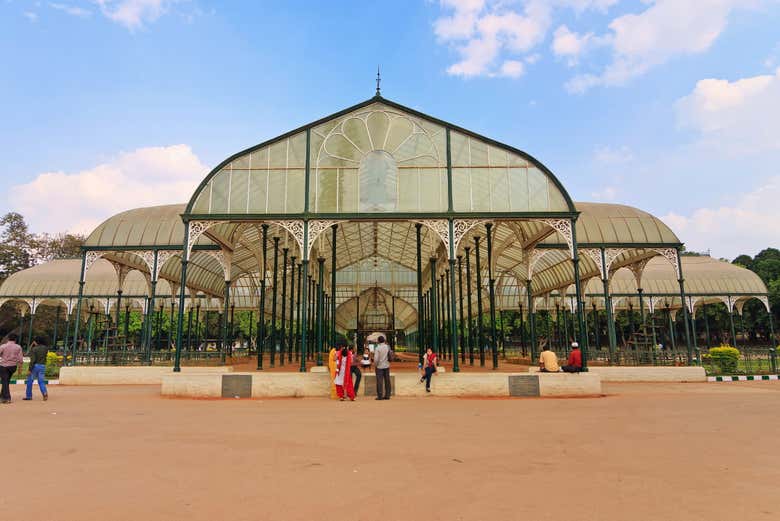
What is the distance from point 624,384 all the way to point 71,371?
22.7 meters

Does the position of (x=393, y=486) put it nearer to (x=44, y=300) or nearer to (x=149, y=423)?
(x=149, y=423)

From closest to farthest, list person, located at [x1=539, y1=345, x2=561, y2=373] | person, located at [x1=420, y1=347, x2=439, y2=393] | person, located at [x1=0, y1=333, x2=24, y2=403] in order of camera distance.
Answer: person, located at [x1=0, y1=333, x2=24, y2=403] < person, located at [x1=420, y1=347, x2=439, y2=393] < person, located at [x1=539, y1=345, x2=561, y2=373]

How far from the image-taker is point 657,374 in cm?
2006

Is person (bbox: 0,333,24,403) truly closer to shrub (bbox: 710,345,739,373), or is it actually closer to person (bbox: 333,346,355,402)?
person (bbox: 333,346,355,402)

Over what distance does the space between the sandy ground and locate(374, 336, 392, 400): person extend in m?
2.76

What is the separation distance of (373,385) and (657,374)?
13037 mm

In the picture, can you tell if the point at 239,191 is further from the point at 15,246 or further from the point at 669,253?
the point at 15,246

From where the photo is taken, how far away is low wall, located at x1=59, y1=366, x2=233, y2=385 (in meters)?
19.3

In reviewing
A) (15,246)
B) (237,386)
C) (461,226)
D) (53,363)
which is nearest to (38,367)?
(237,386)

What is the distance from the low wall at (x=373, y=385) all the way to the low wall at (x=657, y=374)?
5923 mm

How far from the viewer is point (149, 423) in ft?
30.2

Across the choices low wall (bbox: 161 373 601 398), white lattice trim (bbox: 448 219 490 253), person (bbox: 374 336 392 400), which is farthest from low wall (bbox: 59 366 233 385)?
white lattice trim (bbox: 448 219 490 253)

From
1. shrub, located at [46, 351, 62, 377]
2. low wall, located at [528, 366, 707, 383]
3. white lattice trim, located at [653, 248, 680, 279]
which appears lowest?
low wall, located at [528, 366, 707, 383]

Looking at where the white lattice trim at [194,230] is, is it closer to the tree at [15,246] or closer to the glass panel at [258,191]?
the glass panel at [258,191]
